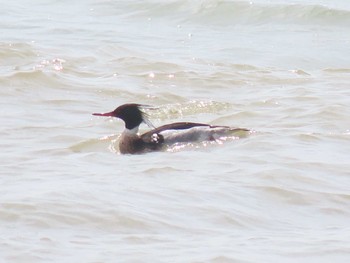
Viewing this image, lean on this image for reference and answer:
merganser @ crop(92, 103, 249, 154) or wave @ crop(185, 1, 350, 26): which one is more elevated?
merganser @ crop(92, 103, 249, 154)

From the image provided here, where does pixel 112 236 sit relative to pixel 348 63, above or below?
above

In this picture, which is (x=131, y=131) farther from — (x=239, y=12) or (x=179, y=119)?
(x=239, y=12)

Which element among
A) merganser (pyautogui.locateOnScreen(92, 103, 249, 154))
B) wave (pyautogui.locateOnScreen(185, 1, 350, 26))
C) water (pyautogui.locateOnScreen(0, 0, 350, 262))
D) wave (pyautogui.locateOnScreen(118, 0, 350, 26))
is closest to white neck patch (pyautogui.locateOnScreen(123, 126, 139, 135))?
merganser (pyautogui.locateOnScreen(92, 103, 249, 154))

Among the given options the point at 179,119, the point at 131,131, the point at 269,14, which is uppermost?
the point at 131,131

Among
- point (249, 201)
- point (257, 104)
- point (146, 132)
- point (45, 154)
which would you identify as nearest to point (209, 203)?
point (249, 201)

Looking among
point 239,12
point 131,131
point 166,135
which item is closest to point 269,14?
point 239,12

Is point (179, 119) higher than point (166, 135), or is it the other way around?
point (166, 135)

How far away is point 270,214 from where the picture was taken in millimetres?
9133

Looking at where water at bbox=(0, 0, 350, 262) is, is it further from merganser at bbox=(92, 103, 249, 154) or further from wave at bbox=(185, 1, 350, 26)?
merganser at bbox=(92, 103, 249, 154)

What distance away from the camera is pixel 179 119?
535 inches

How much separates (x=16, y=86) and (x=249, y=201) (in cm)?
572

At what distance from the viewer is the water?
27.3ft

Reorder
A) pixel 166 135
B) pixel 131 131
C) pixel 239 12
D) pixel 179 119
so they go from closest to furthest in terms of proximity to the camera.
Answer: pixel 166 135 < pixel 131 131 < pixel 179 119 < pixel 239 12

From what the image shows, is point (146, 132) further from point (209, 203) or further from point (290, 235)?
point (290, 235)
